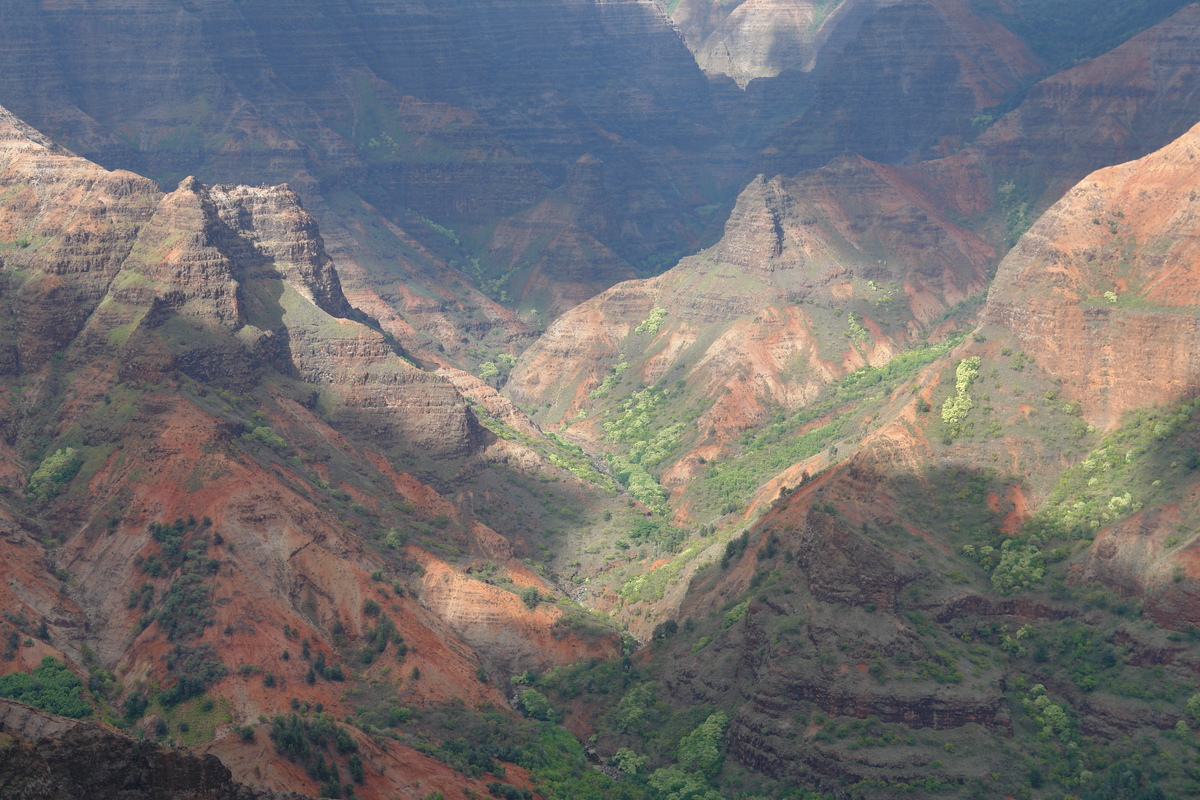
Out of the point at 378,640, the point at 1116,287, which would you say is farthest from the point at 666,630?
the point at 1116,287

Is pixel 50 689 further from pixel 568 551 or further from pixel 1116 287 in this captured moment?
pixel 1116 287

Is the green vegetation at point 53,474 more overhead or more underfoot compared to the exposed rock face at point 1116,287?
more underfoot

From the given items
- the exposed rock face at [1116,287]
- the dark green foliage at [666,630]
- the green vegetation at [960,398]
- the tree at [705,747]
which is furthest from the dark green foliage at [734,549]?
the exposed rock face at [1116,287]

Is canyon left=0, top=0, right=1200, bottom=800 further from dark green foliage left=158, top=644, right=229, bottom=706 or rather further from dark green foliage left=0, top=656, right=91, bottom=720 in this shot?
dark green foliage left=0, top=656, right=91, bottom=720

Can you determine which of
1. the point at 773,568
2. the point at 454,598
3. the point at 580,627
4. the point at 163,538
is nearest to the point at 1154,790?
the point at 773,568

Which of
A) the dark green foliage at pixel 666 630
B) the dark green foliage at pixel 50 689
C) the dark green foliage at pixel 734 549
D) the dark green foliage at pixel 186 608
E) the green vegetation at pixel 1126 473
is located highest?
the green vegetation at pixel 1126 473

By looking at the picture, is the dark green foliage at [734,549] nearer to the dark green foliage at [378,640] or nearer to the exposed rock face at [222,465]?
the exposed rock face at [222,465]
